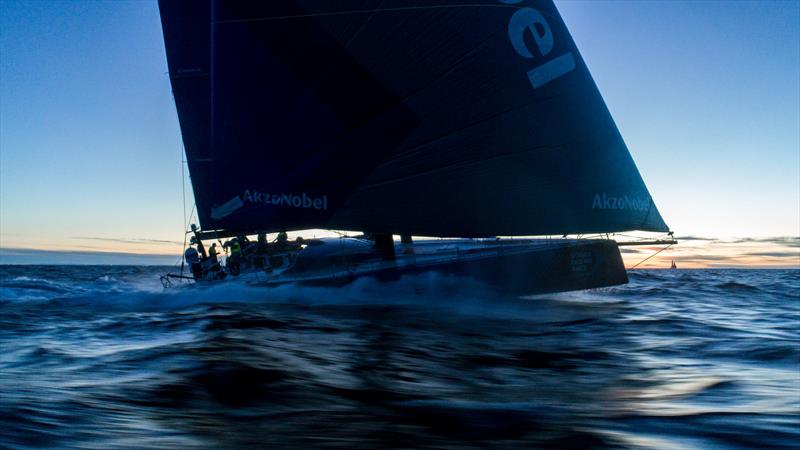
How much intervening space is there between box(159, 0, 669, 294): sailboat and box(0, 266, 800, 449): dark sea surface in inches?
115

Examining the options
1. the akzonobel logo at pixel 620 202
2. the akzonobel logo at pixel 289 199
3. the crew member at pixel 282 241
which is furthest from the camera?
the crew member at pixel 282 241

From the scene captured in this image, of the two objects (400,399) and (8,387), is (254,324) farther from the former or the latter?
(400,399)

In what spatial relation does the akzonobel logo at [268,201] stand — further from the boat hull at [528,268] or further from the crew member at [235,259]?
the crew member at [235,259]

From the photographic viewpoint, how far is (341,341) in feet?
19.4

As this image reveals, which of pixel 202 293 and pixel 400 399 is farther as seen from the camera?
pixel 202 293

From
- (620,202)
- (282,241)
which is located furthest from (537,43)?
(282,241)

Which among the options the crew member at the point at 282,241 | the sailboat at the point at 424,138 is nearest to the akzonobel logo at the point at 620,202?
the sailboat at the point at 424,138

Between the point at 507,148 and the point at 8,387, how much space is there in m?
9.06

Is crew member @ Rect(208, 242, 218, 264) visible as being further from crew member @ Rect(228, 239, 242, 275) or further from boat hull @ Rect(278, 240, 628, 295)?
boat hull @ Rect(278, 240, 628, 295)

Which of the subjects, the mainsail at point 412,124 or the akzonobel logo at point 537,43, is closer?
the mainsail at point 412,124

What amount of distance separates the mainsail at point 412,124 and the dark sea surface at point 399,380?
10.1 ft

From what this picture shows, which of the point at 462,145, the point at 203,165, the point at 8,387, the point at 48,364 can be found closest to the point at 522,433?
the point at 8,387

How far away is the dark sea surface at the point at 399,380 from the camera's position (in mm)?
2623

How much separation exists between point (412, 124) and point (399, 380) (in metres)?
7.74
